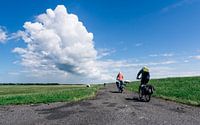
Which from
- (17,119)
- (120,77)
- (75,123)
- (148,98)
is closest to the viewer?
(75,123)

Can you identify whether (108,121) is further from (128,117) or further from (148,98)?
(148,98)

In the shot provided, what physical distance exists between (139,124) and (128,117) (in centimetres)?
181

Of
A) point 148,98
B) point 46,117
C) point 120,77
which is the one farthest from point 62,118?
point 120,77

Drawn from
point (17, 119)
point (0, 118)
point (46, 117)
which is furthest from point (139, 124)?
point (0, 118)

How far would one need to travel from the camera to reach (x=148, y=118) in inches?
511

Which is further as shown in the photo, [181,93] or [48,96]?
[48,96]

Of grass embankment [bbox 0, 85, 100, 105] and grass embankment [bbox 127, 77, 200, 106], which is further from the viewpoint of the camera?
grass embankment [bbox 0, 85, 100, 105]

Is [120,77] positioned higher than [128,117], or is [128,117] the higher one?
[120,77]

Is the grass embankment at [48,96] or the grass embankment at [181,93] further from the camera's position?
the grass embankment at [48,96]

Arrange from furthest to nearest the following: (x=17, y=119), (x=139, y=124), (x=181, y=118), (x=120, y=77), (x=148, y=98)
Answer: (x=120, y=77) → (x=148, y=98) → (x=17, y=119) → (x=181, y=118) → (x=139, y=124)

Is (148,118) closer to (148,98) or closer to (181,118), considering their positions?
(181,118)

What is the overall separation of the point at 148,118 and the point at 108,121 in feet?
6.04

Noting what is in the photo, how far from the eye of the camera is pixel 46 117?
1461 centimetres

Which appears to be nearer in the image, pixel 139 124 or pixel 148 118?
pixel 139 124
